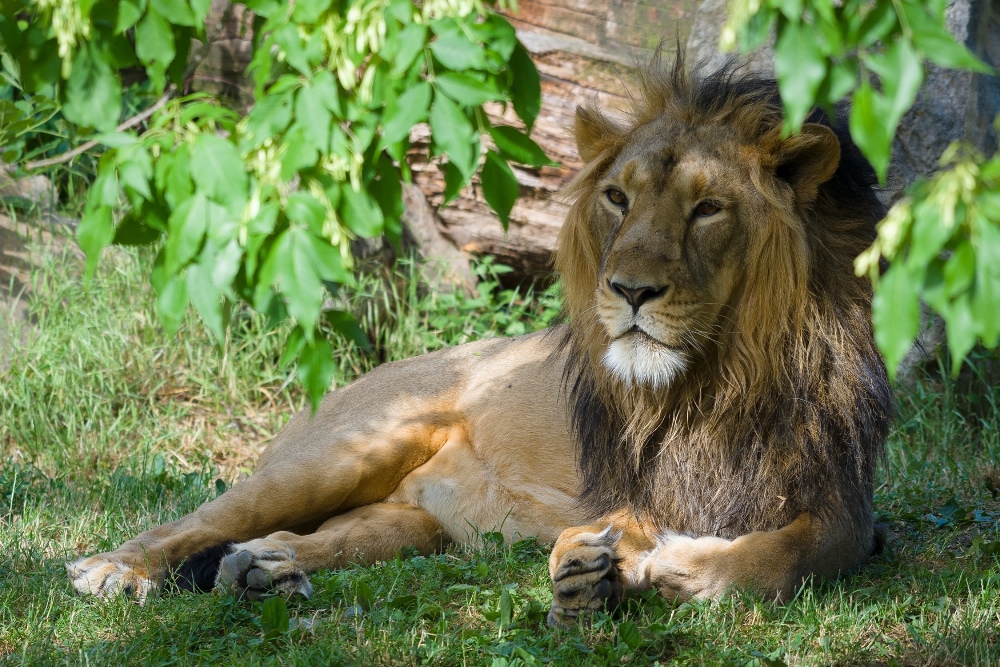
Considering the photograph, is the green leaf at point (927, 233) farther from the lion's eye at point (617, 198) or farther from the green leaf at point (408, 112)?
the lion's eye at point (617, 198)

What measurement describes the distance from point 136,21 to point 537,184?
5.61 meters

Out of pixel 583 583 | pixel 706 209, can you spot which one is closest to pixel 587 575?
pixel 583 583

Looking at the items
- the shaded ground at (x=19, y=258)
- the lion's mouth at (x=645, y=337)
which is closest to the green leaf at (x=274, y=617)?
the lion's mouth at (x=645, y=337)

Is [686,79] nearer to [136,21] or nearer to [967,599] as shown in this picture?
[967,599]

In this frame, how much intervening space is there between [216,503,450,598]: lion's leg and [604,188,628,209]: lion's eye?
5.45 ft

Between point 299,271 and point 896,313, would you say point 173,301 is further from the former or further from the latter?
point 896,313

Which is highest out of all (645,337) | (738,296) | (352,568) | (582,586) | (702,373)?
(738,296)

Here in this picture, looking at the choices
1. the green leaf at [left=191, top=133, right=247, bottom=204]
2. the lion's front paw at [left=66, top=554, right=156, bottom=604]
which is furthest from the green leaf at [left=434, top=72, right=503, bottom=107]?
the lion's front paw at [left=66, top=554, right=156, bottom=604]

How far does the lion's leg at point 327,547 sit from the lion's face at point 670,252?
1359 mm

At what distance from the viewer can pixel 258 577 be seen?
12.1 ft

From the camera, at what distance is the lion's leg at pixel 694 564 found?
3291 millimetres

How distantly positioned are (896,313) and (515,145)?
0.77m

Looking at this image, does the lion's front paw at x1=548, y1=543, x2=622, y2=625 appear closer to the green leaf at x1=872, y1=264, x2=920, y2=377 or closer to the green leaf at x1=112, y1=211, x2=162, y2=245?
the green leaf at x1=112, y1=211, x2=162, y2=245

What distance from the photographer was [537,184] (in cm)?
739
